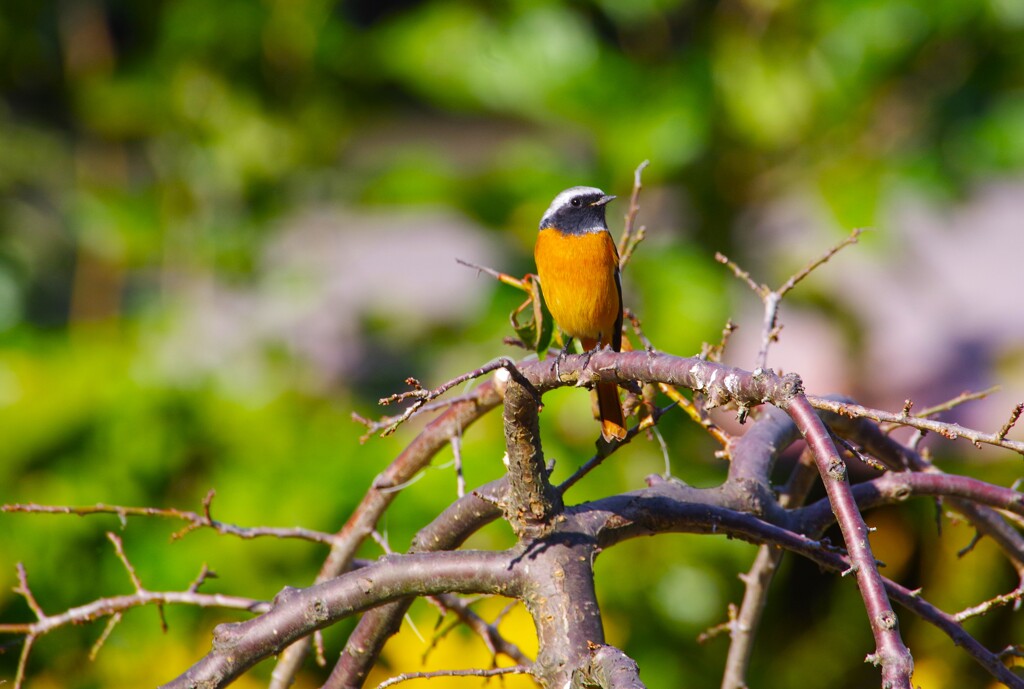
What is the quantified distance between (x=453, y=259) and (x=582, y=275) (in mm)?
1882

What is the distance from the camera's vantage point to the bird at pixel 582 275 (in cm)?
191

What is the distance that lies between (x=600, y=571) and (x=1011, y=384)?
1.86m

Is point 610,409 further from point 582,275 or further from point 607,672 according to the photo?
point 607,672

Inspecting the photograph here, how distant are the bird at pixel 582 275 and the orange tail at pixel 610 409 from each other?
0.31 meters

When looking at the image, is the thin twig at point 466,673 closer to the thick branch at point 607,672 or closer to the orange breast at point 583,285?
the thick branch at point 607,672

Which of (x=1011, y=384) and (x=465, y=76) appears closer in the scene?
(x=465, y=76)

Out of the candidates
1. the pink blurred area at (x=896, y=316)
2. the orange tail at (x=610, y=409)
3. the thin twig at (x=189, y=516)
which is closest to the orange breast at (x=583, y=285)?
the orange tail at (x=610, y=409)

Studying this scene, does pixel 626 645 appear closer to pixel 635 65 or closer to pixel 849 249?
pixel 849 249

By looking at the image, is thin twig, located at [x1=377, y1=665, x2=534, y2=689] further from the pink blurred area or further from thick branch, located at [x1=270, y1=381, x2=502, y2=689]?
the pink blurred area

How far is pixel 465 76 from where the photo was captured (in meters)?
3.78

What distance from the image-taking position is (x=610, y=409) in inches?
59.5

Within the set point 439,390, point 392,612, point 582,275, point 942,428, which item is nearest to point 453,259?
point 582,275

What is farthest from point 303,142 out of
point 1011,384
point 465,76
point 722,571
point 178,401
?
point 1011,384

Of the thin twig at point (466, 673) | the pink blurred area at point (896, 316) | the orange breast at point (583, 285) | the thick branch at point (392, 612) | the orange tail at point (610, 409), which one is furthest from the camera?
the pink blurred area at point (896, 316)
